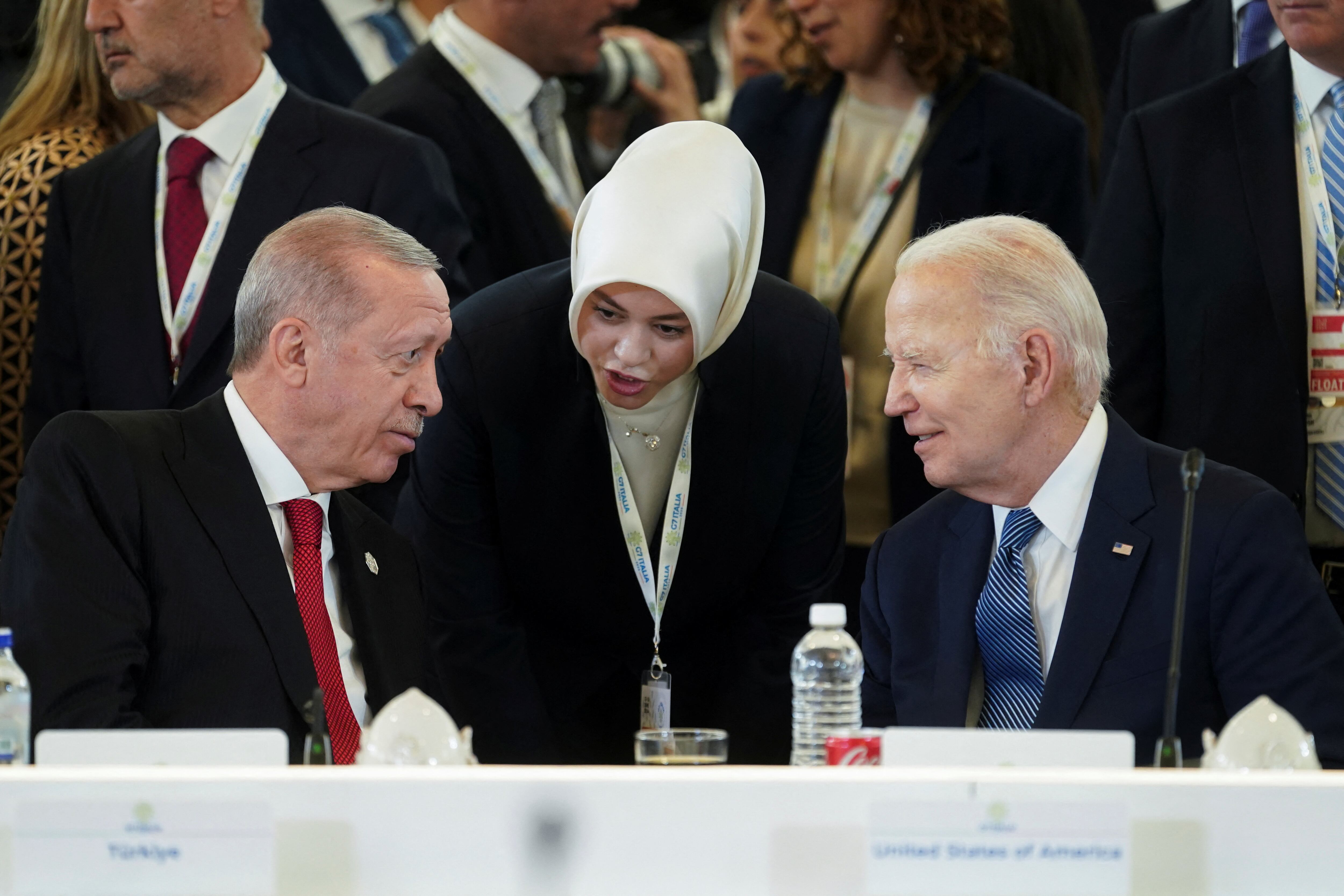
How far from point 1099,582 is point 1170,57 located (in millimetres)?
2059

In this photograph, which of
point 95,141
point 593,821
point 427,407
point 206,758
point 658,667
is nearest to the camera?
point 593,821

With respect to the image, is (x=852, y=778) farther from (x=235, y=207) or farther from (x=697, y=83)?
(x=697, y=83)

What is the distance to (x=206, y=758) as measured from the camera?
5.76ft

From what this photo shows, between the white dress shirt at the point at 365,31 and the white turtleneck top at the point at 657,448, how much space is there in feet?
6.18

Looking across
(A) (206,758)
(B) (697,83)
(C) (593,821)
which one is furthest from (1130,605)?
(B) (697,83)

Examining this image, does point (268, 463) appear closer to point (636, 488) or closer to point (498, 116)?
point (636, 488)

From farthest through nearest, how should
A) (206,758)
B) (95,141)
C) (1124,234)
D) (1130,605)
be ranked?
(95,141) < (1124,234) < (1130,605) < (206,758)

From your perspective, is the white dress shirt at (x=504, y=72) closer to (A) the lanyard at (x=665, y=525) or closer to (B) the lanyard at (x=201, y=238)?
(B) the lanyard at (x=201, y=238)

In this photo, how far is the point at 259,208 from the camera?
12.0ft

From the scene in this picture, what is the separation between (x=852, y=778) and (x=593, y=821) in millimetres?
255

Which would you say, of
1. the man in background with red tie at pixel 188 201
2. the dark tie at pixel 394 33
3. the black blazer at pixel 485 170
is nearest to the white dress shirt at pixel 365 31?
the dark tie at pixel 394 33

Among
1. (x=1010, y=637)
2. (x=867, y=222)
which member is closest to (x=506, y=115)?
(x=867, y=222)

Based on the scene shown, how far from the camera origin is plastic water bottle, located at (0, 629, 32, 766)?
1.89 metres

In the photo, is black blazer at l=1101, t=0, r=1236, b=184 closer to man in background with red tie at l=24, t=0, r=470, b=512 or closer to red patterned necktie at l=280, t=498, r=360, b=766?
man in background with red tie at l=24, t=0, r=470, b=512
